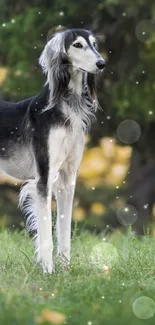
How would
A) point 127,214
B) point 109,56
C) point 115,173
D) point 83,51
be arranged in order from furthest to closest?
point 115,173, point 127,214, point 109,56, point 83,51

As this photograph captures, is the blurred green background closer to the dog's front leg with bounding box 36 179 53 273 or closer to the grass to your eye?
the grass

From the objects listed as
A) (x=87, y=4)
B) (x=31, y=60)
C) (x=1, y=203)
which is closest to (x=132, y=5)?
(x=87, y=4)

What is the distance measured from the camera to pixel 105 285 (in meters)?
5.73

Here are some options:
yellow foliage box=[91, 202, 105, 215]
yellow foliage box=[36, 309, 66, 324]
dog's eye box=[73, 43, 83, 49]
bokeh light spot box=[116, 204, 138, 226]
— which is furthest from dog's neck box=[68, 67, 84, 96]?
yellow foliage box=[91, 202, 105, 215]

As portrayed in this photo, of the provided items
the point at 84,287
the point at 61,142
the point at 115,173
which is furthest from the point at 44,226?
the point at 115,173

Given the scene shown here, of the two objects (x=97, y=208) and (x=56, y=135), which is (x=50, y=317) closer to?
(x=56, y=135)

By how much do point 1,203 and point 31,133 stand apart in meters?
7.76

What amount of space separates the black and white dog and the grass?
319 mm

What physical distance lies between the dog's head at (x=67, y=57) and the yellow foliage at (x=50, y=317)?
7.00 feet

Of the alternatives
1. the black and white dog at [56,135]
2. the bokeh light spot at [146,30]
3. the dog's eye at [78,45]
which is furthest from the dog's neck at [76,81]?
the bokeh light spot at [146,30]

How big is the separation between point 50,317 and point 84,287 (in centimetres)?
81

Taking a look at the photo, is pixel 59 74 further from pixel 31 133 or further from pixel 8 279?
pixel 8 279

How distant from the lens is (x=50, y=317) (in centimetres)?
494

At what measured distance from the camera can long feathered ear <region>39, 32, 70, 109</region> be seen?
6.49 metres
